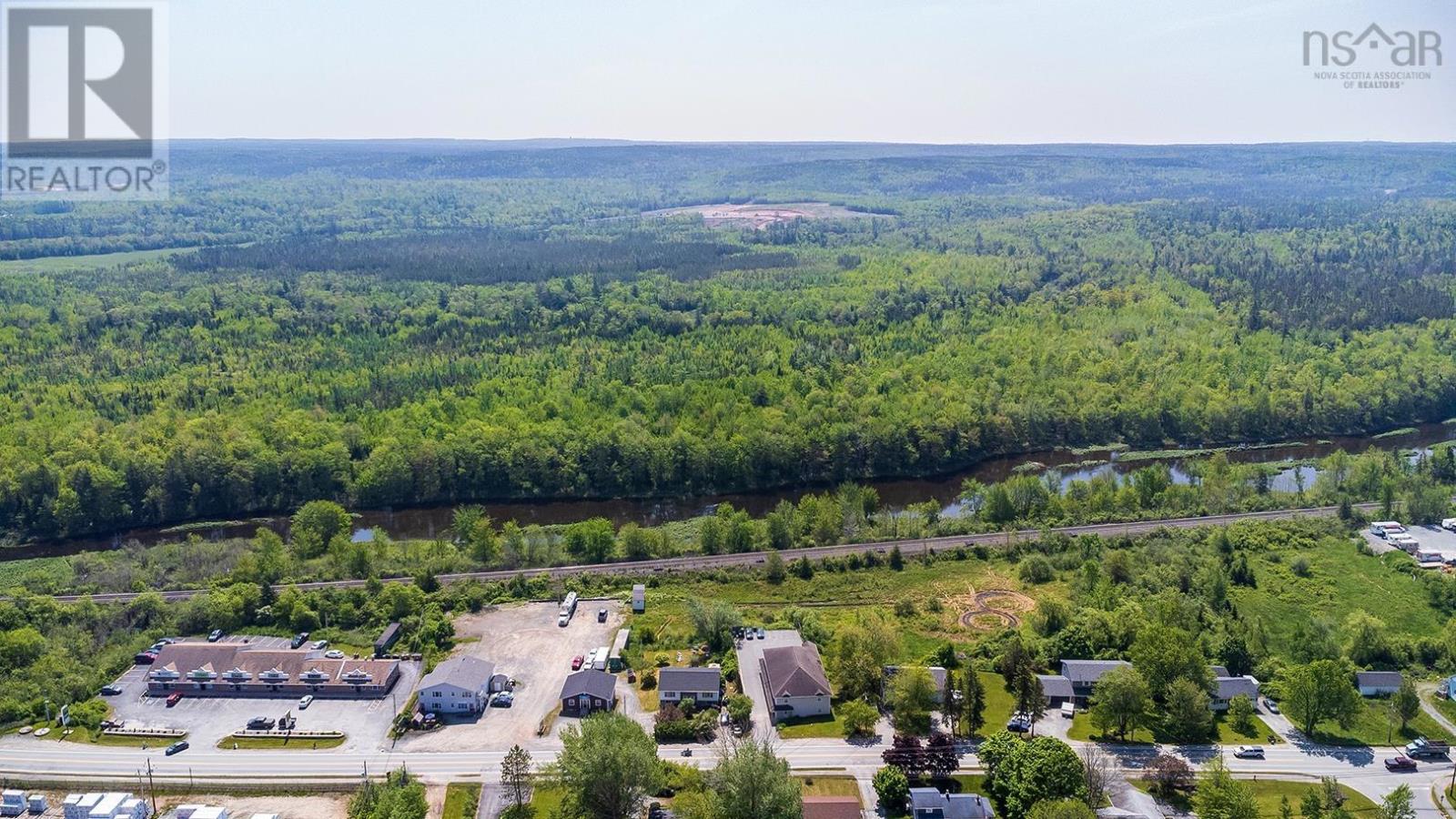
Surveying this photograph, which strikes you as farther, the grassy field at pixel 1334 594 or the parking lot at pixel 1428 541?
the parking lot at pixel 1428 541

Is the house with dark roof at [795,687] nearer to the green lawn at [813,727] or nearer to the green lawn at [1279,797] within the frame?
the green lawn at [813,727]

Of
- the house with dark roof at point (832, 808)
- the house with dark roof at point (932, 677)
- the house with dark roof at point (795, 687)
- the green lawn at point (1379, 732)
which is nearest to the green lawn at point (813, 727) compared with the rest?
the house with dark roof at point (795, 687)

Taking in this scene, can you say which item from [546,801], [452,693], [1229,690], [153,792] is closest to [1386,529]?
[1229,690]

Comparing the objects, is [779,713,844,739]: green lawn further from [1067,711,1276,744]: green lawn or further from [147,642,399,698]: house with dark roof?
[147,642,399,698]: house with dark roof

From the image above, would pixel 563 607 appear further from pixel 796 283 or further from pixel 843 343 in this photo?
pixel 796 283

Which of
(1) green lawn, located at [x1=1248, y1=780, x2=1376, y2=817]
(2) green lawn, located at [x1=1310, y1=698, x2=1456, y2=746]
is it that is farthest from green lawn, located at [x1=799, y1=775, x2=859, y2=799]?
(2) green lawn, located at [x1=1310, y1=698, x2=1456, y2=746]

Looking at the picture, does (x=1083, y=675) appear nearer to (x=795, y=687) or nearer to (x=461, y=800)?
(x=795, y=687)
